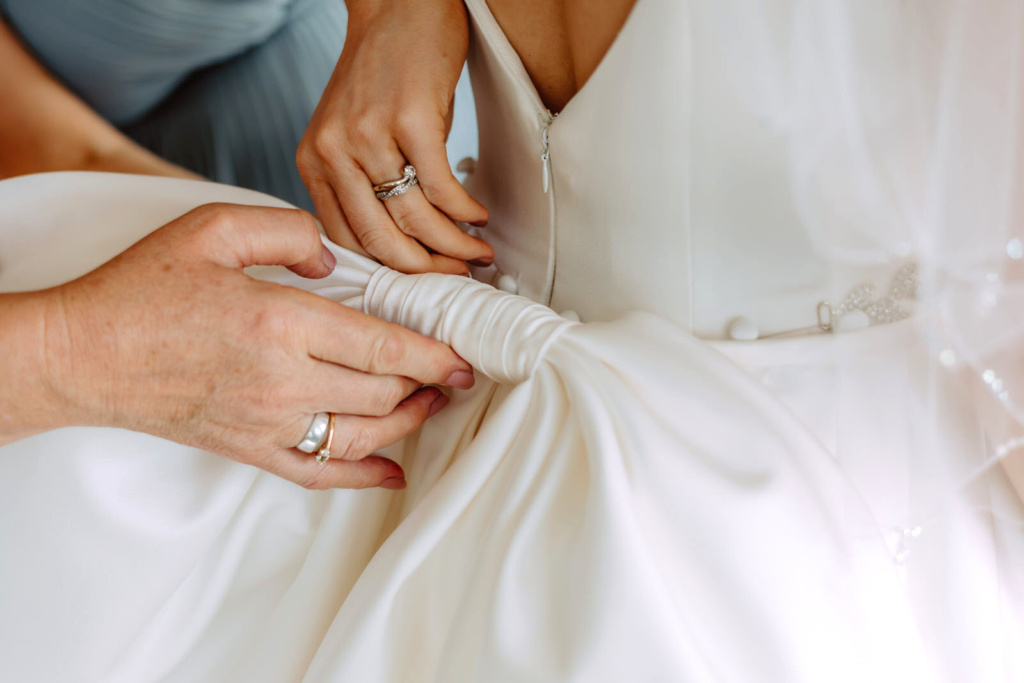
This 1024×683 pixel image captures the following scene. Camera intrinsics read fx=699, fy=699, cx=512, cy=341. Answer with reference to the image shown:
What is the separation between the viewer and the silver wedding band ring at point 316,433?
1.78 ft

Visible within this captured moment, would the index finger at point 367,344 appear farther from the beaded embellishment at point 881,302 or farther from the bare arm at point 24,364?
the beaded embellishment at point 881,302

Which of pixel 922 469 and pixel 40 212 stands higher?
pixel 40 212

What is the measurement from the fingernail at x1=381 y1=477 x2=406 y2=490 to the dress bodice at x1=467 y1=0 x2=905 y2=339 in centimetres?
22

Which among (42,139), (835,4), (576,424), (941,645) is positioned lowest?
(941,645)

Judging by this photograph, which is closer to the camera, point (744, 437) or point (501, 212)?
point (744, 437)

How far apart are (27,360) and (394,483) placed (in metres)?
0.28

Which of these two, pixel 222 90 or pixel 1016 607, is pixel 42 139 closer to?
pixel 222 90

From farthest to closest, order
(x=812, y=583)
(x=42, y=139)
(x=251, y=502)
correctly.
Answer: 1. (x=42, y=139)
2. (x=251, y=502)
3. (x=812, y=583)

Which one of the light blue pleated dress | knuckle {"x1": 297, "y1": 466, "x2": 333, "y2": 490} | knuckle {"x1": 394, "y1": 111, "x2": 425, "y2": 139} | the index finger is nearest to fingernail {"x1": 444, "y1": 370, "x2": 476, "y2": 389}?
the index finger

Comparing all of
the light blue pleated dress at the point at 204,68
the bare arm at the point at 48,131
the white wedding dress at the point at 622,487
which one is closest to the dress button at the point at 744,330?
the white wedding dress at the point at 622,487

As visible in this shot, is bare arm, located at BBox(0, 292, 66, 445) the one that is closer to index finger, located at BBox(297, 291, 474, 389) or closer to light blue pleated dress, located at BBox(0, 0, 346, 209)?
index finger, located at BBox(297, 291, 474, 389)

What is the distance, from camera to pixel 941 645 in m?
0.42

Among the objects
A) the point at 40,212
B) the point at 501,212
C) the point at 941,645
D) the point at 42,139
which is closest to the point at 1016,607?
the point at 941,645

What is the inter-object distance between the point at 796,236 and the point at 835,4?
150 millimetres
